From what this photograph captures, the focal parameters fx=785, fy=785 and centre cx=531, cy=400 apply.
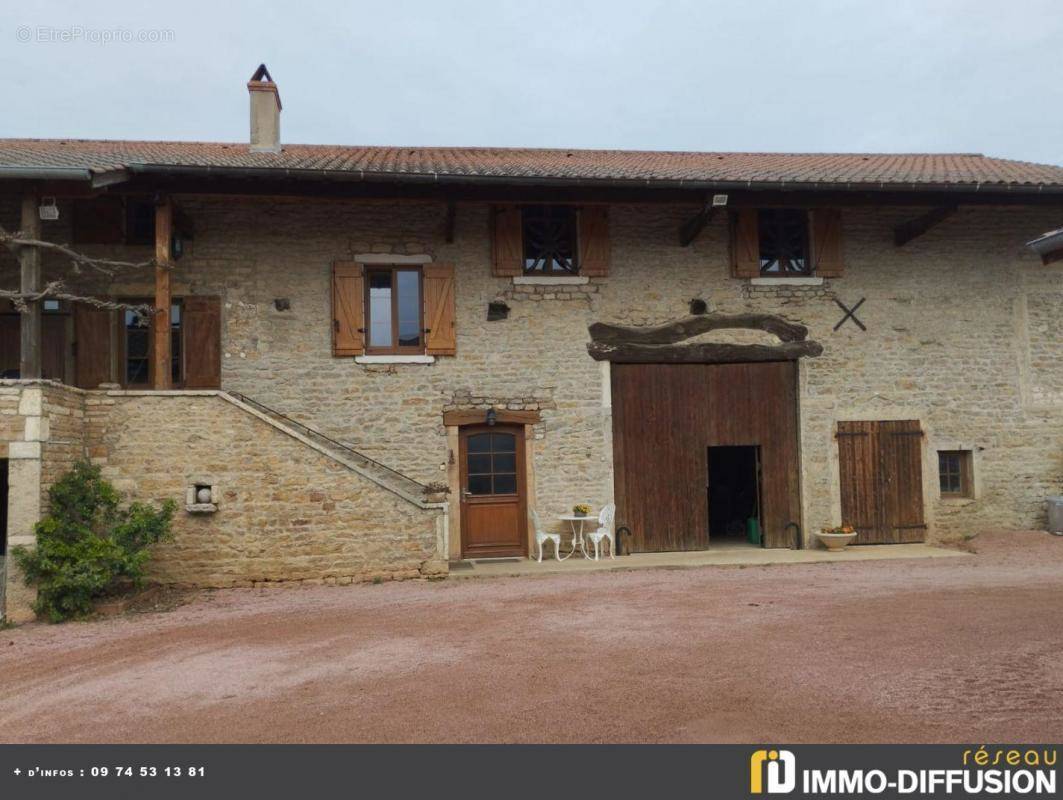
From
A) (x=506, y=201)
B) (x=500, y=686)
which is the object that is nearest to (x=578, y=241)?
(x=506, y=201)

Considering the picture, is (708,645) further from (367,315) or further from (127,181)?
(127,181)

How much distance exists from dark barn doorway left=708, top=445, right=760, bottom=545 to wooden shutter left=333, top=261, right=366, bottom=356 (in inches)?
267

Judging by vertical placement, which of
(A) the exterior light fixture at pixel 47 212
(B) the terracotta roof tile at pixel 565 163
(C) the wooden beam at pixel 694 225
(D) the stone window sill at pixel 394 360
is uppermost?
(B) the terracotta roof tile at pixel 565 163

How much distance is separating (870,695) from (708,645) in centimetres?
139

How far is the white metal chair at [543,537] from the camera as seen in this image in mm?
9984

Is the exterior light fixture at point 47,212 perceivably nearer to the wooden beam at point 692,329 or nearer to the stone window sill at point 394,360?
the stone window sill at point 394,360

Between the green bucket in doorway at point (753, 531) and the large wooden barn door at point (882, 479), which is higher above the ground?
the large wooden barn door at point (882, 479)

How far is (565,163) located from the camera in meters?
12.0

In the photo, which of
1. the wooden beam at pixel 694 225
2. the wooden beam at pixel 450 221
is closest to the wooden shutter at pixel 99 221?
the wooden beam at pixel 450 221

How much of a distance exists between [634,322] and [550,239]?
5.39 feet

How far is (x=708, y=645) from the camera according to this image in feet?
18.6
